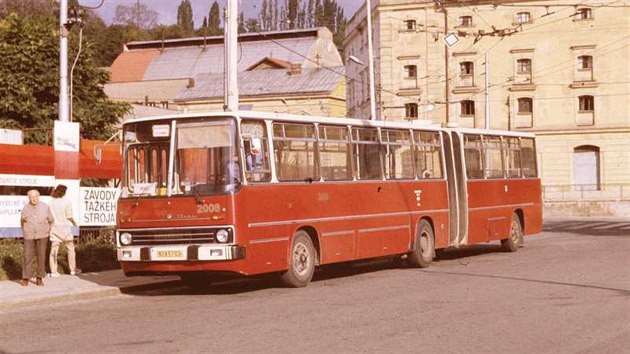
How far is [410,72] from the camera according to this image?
76250mm

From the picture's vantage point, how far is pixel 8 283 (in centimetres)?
1995

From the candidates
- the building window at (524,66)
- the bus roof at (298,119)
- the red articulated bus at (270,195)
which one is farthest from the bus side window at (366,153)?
the building window at (524,66)

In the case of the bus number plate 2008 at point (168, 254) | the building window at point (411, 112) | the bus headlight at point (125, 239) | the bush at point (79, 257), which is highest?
the building window at point (411, 112)

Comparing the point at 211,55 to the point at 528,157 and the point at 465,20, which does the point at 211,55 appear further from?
the point at 528,157

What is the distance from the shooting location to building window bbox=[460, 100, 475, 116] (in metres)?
75.6

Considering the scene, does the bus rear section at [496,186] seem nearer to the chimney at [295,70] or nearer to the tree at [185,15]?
the chimney at [295,70]

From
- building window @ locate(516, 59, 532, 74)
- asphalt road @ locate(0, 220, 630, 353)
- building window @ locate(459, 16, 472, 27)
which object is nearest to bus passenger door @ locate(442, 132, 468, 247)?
asphalt road @ locate(0, 220, 630, 353)

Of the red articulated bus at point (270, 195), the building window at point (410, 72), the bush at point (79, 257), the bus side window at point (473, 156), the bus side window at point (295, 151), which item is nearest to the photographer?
the red articulated bus at point (270, 195)

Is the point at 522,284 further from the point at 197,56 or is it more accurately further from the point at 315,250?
the point at 197,56

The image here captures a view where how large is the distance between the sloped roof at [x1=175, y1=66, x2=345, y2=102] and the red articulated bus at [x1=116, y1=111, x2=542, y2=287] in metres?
84.2

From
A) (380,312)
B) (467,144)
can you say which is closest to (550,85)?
(467,144)

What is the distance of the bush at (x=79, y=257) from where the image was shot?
72.7ft

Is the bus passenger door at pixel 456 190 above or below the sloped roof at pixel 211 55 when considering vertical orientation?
below

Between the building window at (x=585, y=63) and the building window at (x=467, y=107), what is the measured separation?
7.31 m
